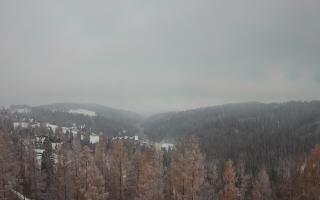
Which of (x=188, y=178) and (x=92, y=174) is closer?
(x=188, y=178)

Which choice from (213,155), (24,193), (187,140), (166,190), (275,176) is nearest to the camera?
(187,140)

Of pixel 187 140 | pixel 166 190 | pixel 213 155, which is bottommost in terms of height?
pixel 213 155

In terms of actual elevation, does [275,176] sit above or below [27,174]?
below

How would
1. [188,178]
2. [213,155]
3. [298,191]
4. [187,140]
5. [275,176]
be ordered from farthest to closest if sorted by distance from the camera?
[213,155] < [275,176] < [298,191] < [187,140] < [188,178]

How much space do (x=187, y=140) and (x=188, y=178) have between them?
198 inches

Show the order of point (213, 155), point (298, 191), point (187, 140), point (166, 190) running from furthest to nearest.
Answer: point (213, 155)
point (166, 190)
point (298, 191)
point (187, 140)

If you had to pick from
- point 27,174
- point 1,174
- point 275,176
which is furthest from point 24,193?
point 275,176

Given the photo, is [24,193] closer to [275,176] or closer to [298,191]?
[298,191]

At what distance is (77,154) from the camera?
54.5 meters

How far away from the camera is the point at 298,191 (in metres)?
46.0

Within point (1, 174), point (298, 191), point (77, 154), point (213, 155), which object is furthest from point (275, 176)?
point (213, 155)

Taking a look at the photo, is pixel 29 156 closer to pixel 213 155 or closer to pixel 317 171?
pixel 317 171

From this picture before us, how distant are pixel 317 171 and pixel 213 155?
515ft

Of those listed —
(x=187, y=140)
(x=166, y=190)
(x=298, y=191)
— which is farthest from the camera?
(x=166, y=190)
